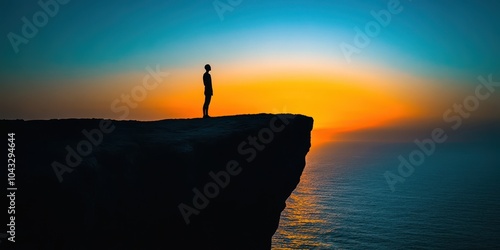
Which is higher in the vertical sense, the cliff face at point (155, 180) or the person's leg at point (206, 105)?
the person's leg at point (206, 105)

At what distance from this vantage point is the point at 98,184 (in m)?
9.60

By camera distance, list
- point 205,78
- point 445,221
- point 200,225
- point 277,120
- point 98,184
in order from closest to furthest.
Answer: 1. point 98,184
2. point 200,225
3. point 277,120
4. point 205,78
5. point 445,221

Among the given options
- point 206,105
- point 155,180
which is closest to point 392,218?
point 206,105

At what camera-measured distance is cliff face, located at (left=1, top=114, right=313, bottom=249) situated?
8602 mm

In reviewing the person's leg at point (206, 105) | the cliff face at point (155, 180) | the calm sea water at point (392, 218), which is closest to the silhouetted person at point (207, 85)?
the person's leg at point (206, 105)

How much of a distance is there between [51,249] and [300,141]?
501 inches

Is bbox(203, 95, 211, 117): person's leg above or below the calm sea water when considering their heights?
above

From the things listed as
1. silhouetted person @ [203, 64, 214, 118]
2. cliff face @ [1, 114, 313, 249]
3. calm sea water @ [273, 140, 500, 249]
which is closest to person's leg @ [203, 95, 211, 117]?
silhouetted person @ [203, 64, 214, 118]

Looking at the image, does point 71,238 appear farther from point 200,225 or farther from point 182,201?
point 200,225

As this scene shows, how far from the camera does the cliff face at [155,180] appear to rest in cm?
860

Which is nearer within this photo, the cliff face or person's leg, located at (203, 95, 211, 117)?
the cliff face

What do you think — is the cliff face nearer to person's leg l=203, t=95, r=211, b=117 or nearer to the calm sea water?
person's leg l=203, t=95, r=211, b=117

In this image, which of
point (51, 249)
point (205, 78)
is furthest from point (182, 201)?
point (205, 78)

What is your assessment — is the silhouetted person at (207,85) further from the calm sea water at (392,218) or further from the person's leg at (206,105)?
the calm sea water at (392,218)
